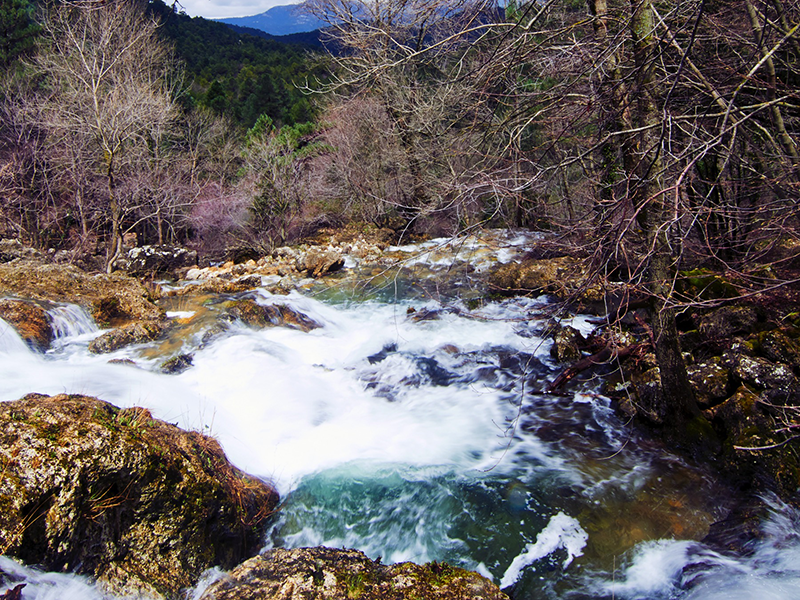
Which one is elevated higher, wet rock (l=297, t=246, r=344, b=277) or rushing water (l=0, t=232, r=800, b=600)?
wet rock (l=297, t=246, r=344, b=277)

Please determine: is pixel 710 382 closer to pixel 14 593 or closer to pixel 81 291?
pixel 14 593

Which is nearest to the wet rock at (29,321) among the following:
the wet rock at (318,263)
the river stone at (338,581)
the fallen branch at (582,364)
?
the river stone at (338,581)

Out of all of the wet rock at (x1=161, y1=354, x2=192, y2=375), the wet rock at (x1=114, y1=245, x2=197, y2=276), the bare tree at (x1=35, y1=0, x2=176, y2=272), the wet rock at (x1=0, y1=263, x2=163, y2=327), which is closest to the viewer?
the wet rock at (x1=161, y1=354, x2=192, y2=375)

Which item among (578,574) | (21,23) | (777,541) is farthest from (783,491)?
(21,23)

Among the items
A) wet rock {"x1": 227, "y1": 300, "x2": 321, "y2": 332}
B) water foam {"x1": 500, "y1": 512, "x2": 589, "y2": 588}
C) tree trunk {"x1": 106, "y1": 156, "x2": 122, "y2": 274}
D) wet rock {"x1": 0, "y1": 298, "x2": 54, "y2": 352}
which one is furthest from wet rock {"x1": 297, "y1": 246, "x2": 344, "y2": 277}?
water foam {"x1": 500, "y1": 512, "x2": 589, "y2": 588}

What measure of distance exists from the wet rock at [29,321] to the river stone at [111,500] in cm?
397

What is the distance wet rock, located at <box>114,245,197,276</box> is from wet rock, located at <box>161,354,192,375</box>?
20.2ft

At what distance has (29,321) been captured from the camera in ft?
22.4

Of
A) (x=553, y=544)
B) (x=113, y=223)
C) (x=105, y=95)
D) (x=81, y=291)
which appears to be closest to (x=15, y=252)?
(x=113, y=223)

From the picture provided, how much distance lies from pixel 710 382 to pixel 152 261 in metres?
12.6

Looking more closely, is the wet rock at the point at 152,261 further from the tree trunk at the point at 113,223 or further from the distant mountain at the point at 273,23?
the distant mountain at the point at 273,23

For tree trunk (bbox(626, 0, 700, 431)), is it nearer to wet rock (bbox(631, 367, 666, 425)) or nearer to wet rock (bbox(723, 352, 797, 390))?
wet rock (bbox(631, 367, 666, 425))

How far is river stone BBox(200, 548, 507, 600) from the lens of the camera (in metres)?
2.54

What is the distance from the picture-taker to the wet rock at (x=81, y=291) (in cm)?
789
